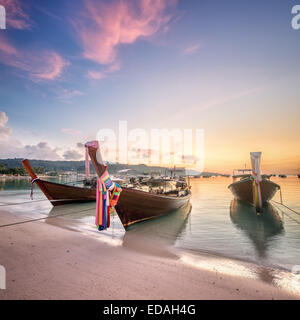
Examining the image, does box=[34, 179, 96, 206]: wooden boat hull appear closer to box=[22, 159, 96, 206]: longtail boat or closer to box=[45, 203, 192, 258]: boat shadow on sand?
box=[22, 159, 96, 206]: longtail boat

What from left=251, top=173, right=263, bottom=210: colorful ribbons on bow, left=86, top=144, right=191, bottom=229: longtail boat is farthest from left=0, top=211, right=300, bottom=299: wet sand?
left=251, top=173, right=263, bottom=210: colorful ribbons on bow

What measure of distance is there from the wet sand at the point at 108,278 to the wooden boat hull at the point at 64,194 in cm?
1172

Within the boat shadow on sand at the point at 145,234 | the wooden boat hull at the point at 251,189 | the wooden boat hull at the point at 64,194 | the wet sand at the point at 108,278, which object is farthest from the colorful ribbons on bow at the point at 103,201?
the wooden boat hull at the point at 251,189

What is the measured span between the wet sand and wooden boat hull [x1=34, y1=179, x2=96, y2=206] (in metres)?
11.7

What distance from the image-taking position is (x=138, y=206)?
32.1ft

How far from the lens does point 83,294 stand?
3125mm

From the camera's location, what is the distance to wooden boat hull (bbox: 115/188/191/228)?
28.8ft

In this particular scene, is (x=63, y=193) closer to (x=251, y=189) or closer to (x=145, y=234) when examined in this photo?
(x=145, y=234)

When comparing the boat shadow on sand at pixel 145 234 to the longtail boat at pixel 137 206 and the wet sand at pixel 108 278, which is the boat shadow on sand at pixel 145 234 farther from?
the wet sand at pixel 108 278

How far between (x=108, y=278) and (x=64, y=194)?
15570 millimetres

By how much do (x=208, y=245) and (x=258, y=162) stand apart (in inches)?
395
